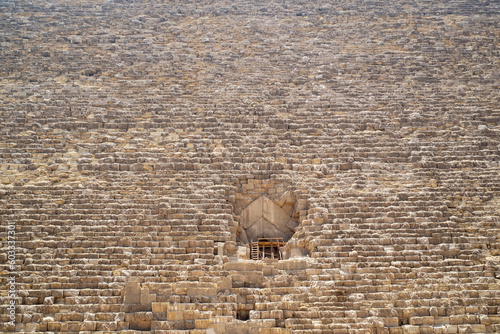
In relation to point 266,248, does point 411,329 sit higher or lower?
lower

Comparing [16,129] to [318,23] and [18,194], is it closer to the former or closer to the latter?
[18,194]

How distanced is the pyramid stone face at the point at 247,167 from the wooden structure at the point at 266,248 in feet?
0.46

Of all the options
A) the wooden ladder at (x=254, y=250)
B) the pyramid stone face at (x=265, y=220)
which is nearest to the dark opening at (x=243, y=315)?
the wooden ladder at (x=254, y=250)

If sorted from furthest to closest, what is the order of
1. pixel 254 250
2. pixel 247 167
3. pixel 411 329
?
pixel 247 167, pixel 254 250, pixel 411 329

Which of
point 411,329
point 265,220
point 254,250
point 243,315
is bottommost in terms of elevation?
point 411,329

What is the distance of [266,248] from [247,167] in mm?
1208

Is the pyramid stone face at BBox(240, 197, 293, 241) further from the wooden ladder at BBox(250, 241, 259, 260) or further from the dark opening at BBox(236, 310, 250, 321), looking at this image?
the dark opening at BBox(236, 310, 250, 321)

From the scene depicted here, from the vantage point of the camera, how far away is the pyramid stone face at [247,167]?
17.8ft

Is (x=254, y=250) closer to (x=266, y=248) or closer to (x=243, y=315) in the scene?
(x=266, y=248)

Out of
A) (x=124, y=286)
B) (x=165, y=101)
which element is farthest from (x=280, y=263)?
(x=165, y=101)

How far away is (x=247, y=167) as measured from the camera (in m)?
6.70

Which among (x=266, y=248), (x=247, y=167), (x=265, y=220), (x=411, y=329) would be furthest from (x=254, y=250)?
(x=411, y=329)

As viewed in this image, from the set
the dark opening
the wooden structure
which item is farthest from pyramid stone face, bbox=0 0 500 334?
the wooden structure

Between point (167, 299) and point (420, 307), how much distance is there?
3.02 metres
